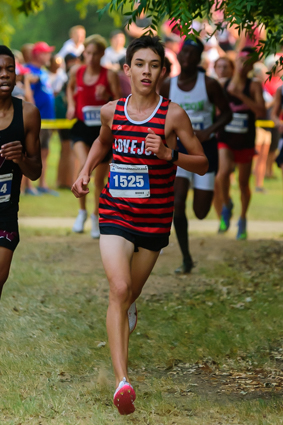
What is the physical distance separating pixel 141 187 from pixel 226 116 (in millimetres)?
3300

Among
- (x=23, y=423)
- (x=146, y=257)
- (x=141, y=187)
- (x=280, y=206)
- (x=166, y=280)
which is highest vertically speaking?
(x=141, y=187)

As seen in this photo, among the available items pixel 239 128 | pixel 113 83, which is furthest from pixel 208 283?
pixel 113 83

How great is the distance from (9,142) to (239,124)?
5.14 meters

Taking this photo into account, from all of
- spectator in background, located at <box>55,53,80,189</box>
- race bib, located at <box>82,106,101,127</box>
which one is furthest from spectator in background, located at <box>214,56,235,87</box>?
spectator in background, located at <box>55,53,80,189</box>

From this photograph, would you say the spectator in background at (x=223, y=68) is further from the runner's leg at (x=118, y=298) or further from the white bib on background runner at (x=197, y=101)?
the runner's leg at (x=118, y=298)

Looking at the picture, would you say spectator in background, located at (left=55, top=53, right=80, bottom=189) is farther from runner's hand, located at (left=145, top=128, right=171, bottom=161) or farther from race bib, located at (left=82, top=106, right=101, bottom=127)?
runner's hand, located at (left=145, top=128, right=171, bottom=161)

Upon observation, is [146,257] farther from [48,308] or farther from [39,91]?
[39,91]

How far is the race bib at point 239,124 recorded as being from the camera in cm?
932

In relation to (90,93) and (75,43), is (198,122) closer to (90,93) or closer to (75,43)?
(90,93)

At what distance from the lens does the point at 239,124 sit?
9328 mm

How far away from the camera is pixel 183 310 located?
6.44 m

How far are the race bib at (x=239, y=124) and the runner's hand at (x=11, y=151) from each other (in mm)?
5092

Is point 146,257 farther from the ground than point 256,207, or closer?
farther from the ground

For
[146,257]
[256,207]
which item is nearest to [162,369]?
[146,257]
